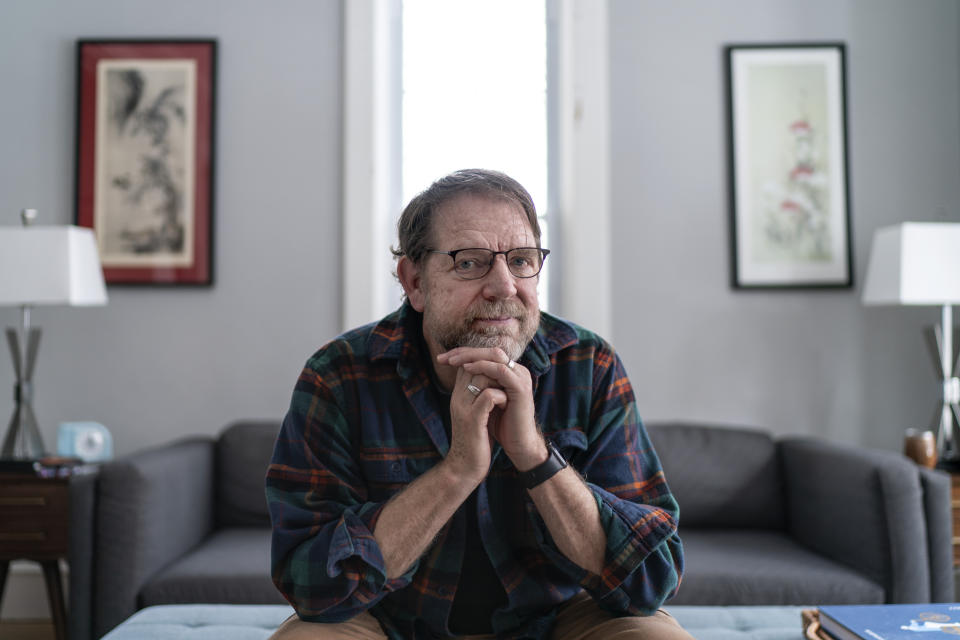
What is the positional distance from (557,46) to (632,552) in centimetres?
247

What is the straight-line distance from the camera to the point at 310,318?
2.87 metres

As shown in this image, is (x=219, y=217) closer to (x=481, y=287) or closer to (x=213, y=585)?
(x=213, y=585)

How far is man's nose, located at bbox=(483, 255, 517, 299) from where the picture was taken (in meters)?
1.18

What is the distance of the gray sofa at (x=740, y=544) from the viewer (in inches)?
76.1

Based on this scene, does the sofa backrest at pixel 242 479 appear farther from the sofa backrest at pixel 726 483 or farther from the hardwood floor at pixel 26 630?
the sofa backrest at pixel 726 483

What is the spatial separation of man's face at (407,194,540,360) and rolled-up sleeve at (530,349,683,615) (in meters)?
0.20

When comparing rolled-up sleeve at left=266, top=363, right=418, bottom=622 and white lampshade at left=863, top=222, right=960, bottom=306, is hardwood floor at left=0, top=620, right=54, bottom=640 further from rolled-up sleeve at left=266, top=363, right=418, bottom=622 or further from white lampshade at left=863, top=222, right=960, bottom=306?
white lampshade at left=863, top=222, right=960, bottom=306

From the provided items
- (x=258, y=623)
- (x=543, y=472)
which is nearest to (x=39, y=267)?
(x=258, y=623)

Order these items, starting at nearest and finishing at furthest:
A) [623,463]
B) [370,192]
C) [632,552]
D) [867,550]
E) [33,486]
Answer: [632,552] < [623,463] < [867,550] < [33,486] < [370,192]

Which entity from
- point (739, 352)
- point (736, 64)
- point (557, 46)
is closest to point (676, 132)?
point (736, 64)

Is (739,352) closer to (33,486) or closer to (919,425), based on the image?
(919,425)

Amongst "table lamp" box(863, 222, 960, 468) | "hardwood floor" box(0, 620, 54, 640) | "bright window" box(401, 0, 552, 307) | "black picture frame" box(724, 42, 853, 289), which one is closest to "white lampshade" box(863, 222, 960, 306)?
"table lamp" box(863, 222, 960, 468)

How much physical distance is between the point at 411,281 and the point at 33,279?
1699 mm

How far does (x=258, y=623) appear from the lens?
4.99 feet
